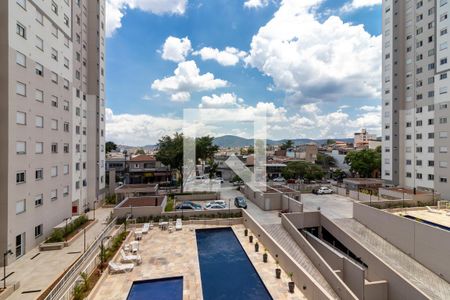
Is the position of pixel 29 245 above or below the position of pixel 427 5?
Result: below

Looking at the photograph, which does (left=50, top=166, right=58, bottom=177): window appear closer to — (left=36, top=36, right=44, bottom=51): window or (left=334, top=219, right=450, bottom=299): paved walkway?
(left=36, top=36, right=44, bottom=51): window

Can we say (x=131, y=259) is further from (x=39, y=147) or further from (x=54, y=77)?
(x=54, y=77)

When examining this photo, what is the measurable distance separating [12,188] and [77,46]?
18116 mm

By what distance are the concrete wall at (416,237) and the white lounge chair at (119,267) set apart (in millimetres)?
19338

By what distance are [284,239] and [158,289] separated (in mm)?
10822

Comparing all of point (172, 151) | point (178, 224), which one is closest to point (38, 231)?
point (178, 224)

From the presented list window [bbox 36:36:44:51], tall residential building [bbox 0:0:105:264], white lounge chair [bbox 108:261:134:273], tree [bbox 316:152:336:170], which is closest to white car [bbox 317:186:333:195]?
white lounge chair [bbox 108:261:134:273]

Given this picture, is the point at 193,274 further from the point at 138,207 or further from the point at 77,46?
the point at 77,46

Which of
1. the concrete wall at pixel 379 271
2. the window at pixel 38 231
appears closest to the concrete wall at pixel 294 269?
the concrete wall at pixel 379 271

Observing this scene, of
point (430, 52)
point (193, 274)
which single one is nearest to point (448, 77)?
point (430, 52)

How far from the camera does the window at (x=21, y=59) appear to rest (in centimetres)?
1510

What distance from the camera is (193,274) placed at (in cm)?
1310

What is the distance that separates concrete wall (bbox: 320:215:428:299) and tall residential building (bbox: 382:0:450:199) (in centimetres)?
2116

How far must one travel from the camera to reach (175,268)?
543 inches
